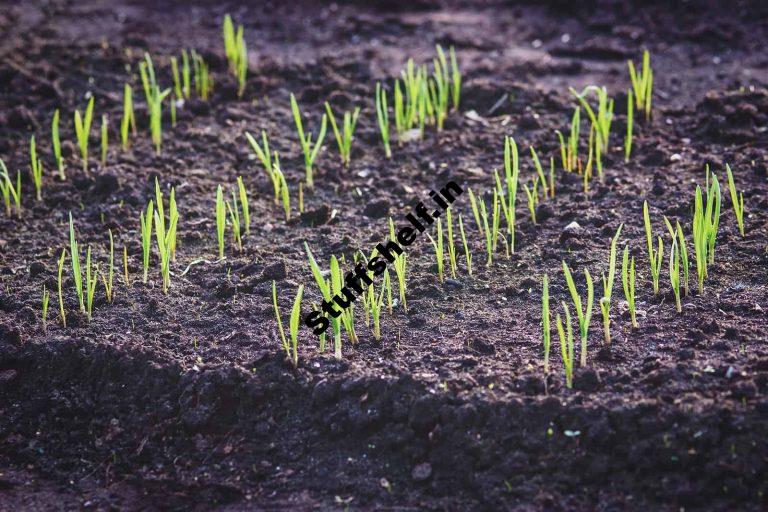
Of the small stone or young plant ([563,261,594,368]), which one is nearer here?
the small stone

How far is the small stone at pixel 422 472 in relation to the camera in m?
2.30

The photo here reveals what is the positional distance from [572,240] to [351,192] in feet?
2.89

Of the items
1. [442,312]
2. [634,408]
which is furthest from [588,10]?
[634,408]

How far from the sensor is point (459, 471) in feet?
7.57

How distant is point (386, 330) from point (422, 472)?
55 cm

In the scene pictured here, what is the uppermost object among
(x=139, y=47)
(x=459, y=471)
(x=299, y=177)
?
(x=139, y=47)

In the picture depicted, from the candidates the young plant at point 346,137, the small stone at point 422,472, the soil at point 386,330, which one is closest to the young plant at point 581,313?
the soil at point 386,330

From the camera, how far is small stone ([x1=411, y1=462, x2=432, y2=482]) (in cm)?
230

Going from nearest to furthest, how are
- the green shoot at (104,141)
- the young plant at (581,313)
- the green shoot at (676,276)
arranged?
the young plant at (581,313) → the green shoot at (676,276) → the green shoot at (104,141)

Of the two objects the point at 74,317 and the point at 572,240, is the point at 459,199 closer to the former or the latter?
the point at 572,240

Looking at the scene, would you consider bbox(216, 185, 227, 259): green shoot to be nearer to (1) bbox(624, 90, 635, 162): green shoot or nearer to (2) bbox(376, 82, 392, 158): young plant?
(2) bbox(376, 82, 392, 158): young plant

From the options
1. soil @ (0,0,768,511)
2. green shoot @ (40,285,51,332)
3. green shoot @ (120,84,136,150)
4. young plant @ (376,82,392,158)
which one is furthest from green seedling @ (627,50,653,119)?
green shoot @ (40,285,51,332)

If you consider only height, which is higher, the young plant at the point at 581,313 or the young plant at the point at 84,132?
the young plant at the point at 84,132

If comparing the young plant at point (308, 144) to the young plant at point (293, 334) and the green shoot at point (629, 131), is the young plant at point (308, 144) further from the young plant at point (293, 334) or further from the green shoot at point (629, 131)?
the green shoot at point (629, 131)
